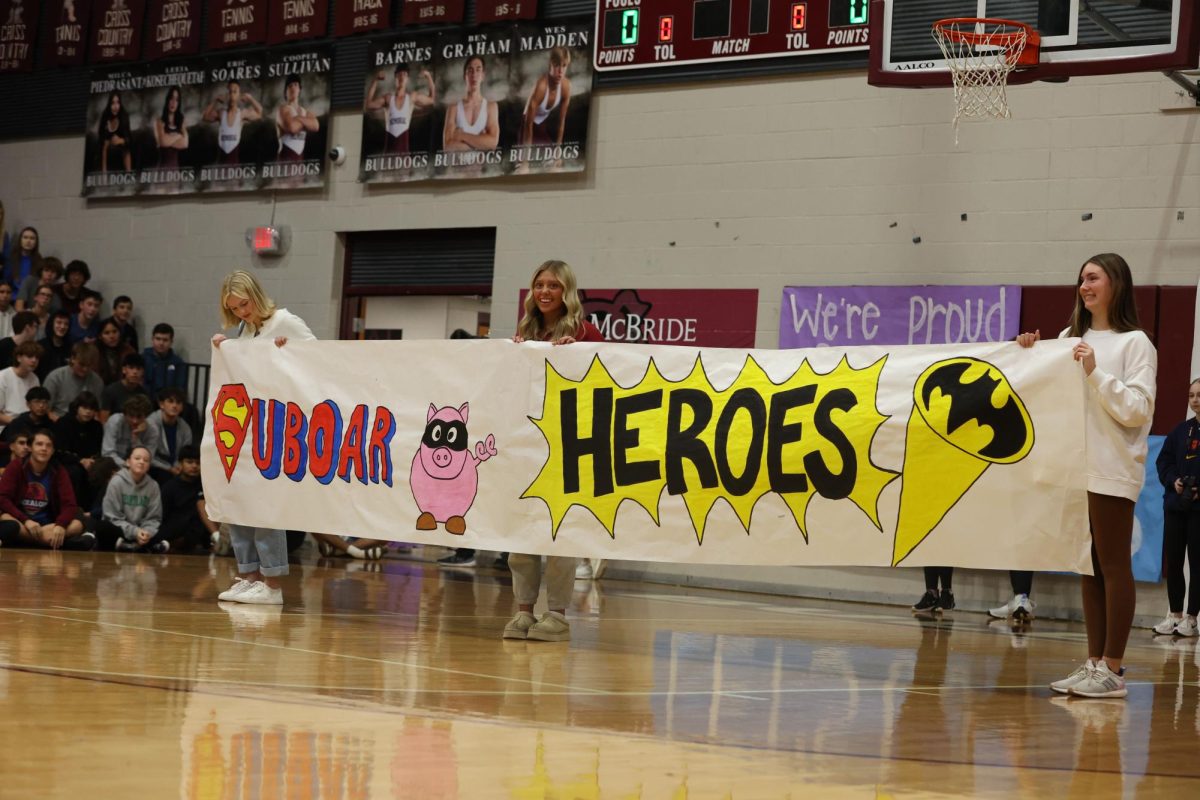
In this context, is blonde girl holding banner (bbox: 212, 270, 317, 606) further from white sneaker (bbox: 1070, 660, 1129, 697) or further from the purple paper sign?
the purple paper sign

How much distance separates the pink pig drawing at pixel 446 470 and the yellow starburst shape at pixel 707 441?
0.33 meters

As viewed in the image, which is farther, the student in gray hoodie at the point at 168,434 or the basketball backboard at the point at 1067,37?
the student in gray hoodie at the point at 168,434

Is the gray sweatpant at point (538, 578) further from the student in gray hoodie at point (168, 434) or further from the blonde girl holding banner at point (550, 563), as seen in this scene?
the student in gray hoodie at point (168, 434)

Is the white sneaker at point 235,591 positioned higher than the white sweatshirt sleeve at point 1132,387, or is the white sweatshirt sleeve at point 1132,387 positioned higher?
the white sweatshirt sleeve at point 1132,387

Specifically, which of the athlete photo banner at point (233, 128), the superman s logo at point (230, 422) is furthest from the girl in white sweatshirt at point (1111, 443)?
the athlete photo banner at point (233, 128)

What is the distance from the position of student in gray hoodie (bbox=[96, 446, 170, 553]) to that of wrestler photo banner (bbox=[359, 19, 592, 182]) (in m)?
Result: 3.73

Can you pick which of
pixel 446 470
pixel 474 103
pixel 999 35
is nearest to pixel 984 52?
pixel 999 35

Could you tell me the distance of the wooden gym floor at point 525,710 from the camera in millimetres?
3135

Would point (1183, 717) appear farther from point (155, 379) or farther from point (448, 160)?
point (155, 379)

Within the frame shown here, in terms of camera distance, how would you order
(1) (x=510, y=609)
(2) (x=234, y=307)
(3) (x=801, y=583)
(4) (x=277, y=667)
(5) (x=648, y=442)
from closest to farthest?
(4) (x=277, y=667), (5) (x=648, y=442), (2) (x=234, y=307), (1) (x=510, y=609), (3) (x=801, y=583)

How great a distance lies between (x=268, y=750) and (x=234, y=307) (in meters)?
4.00

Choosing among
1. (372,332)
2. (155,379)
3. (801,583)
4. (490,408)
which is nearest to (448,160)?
(372,332)

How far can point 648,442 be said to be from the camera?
6.04 metres

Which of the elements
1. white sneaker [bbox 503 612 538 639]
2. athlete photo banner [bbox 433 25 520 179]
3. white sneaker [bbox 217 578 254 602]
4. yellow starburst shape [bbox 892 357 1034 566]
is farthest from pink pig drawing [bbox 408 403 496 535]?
athlete photo banner [bbox 433 25 520 179]
